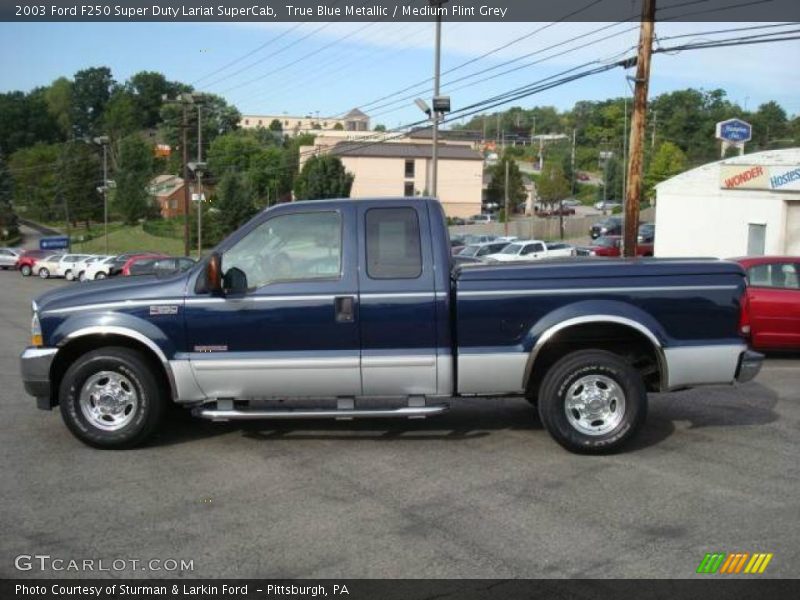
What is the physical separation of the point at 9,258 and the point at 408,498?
52763mm

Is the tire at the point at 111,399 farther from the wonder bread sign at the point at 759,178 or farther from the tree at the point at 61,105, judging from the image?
the tree at the point at 61,105

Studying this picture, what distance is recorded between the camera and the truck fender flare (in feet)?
21.0

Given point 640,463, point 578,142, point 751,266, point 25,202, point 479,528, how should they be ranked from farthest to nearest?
1. point 578,142
2. point 25,202
3. point 751,266
4. point 640,463
5. point 479,528

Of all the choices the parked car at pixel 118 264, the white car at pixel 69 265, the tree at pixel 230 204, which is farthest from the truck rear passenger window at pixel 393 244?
the tree at pixel 230 204

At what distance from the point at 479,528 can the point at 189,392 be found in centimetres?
282

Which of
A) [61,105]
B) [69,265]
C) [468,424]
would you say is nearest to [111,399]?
[468,424]

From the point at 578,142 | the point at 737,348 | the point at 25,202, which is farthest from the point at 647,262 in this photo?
the point at 578,142

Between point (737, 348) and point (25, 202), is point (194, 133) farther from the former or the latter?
point (737, 348)

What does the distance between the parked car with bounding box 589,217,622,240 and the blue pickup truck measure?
54934 millimetres

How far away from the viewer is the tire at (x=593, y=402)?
646 centimetres

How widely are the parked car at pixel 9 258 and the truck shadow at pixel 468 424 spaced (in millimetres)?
49141

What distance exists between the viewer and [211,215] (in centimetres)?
7050

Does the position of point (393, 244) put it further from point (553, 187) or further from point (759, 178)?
point (553, 187)
